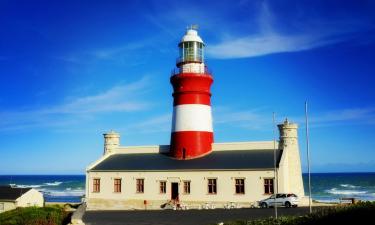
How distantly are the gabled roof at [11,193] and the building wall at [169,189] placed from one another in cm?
557

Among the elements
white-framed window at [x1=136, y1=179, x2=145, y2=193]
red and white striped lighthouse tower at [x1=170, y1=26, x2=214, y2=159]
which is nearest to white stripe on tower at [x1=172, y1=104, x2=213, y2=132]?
red and white striped lighthouse tower at [x1=170, y1=26, x2=214, y2=159]

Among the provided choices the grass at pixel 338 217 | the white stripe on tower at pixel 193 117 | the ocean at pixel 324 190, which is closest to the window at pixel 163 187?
the white stripe on tower at pixel 193 117

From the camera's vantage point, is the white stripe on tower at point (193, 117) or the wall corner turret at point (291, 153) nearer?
the wall corner turret at point (291, 153)

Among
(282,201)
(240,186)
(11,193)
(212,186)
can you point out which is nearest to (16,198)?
(11,193)

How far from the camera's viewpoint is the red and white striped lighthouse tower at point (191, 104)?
36.9m

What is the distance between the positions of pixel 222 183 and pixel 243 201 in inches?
81.2

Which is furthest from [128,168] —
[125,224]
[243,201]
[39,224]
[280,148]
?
[39,224]

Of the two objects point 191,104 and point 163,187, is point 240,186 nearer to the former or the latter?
point 163,187

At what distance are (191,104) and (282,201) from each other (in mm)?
11795

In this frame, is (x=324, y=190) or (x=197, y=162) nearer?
(x=197, y=162)

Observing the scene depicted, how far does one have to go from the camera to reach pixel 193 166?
34719mm

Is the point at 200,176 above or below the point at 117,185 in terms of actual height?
above

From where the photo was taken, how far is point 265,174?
31797 millimetres

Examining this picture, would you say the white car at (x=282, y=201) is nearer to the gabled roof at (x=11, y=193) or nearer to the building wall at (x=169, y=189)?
the building wall at (x=169, y=189)
